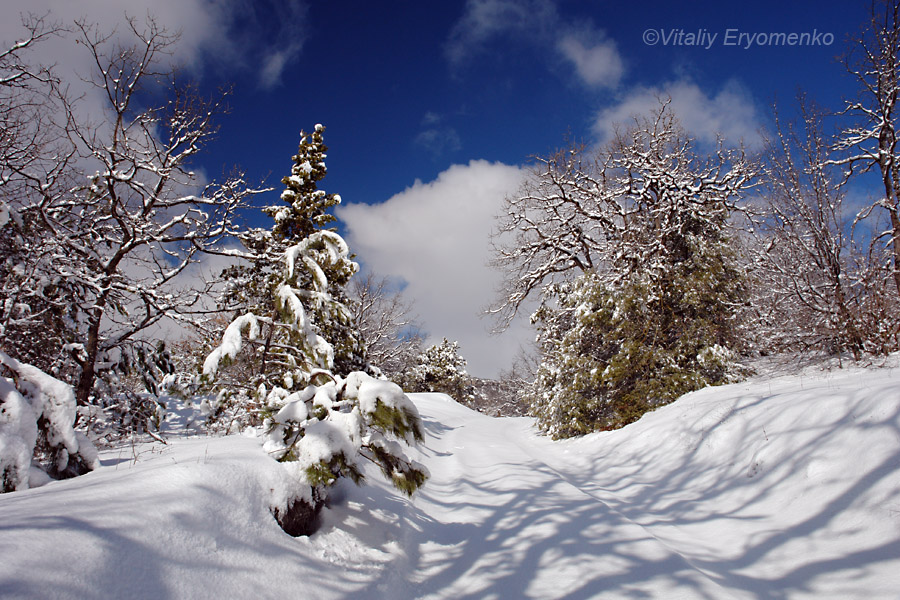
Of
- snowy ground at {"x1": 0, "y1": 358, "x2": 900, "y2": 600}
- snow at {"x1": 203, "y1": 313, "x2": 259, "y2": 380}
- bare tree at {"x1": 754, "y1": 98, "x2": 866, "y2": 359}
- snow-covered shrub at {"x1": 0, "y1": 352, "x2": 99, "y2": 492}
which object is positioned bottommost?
snowy ground at {"x1": 0, "y1": 358, "x2": 900, "y2": 600}

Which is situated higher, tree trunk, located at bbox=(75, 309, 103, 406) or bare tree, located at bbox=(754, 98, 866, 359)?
bare tree, located at bbox=(754, 98, 866, 359)

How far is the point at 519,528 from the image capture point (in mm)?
4691

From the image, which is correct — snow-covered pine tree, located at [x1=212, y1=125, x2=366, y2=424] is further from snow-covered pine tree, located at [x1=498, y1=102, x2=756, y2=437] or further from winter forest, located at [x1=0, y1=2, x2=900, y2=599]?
snow-covered pine tree, located at [x1=498, y1=102, x2=756, y2=437]

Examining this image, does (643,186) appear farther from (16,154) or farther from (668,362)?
(16,154)

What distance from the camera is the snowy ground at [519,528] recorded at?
7.33 feet

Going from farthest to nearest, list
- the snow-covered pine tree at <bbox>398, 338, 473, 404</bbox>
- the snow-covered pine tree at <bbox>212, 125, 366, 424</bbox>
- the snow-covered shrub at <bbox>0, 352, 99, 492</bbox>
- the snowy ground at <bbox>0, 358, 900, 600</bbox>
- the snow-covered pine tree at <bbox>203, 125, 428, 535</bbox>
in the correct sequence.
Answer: the snow-covered pine tree at <bbox>398, 338, 473, 404</bbox>
the snow-covered pine tree at <bbox>212, 125, 366, 424</bbox>
the snow-covered pine tree at <bbox>203, 125, 428, 535</bbox>
the snow-covered shrub at <bbox>0, 352, 99, 492</bbox>
the snowy ground at <bbox>0, 358, 900, 600</bbox>

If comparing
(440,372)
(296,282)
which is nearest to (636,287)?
(296,282)

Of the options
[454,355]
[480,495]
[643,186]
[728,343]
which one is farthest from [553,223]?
[454,355]

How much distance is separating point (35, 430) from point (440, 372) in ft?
119

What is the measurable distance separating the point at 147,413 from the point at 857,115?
55.9 feet

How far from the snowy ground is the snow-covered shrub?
0.84 ft

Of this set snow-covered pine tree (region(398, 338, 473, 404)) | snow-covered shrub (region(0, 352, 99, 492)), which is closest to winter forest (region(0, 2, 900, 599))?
snow-covered shrub (region(0, 352, 99, 492))

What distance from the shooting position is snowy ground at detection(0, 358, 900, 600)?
2.23 meters

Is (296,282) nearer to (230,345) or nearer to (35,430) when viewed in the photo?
(230,345)
